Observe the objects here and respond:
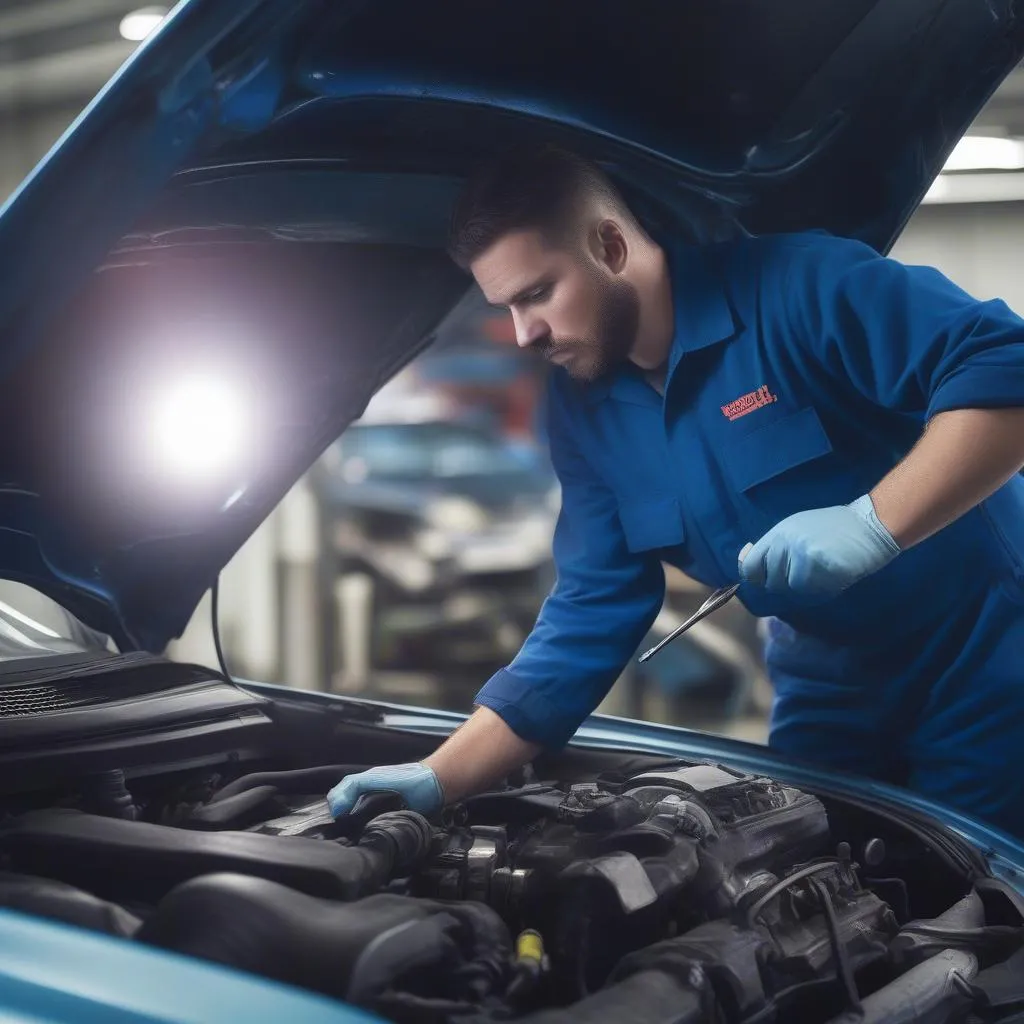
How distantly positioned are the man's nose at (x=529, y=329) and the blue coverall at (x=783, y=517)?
7.7 inches

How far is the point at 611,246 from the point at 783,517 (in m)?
0.42

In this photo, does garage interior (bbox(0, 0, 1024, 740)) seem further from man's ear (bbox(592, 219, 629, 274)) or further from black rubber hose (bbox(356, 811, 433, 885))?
black rubber hose (bbox(356, 811, 433, 885))

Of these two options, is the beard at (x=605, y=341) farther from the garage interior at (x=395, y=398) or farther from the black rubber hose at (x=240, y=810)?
the garage interior at (x=395, y=398)

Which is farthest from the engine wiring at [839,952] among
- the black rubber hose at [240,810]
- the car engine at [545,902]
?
the black rubber hose at [240,810]

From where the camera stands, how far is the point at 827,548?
1284 millimetres

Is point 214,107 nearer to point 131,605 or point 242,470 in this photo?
point 242,470

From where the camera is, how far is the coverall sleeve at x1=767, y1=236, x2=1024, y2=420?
1.21 metres

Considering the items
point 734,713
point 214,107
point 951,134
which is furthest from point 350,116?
A: point 734,713

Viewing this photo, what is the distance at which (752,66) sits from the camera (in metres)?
1.36

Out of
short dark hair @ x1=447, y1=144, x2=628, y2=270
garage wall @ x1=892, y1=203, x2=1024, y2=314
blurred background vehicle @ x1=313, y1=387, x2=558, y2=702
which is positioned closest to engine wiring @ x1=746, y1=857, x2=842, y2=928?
short dark hair @ x1=447, y1=144, x2=628, y2=270

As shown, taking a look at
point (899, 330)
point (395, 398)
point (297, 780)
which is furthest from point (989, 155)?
point (297, 780)

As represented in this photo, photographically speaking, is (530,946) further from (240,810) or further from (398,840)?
(240,810)

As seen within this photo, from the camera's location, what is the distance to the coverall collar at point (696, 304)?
5.02 feet

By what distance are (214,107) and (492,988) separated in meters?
0.78
